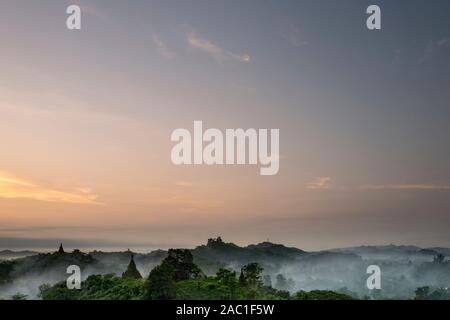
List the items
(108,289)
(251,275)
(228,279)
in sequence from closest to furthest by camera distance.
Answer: (108,289), (228,279), (251,275)

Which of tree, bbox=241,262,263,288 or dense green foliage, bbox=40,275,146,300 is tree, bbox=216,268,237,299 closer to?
tree, bbox=241,262,263,288

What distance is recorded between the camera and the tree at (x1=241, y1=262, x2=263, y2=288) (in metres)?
51.5

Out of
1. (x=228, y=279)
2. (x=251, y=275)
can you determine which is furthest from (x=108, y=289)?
(x=251, y=275)

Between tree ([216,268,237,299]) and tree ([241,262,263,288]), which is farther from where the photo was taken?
tree ([241,262,263,288])

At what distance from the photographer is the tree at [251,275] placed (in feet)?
169

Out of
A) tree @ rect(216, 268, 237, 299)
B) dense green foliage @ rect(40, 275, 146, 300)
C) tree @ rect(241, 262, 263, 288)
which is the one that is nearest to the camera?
dense green foliage @ rect(40, 275, 146, 300)

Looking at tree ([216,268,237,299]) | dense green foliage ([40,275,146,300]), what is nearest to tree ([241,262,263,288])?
tree ([216,268,237,299])

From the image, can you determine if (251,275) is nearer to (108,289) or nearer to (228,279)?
(228,279)

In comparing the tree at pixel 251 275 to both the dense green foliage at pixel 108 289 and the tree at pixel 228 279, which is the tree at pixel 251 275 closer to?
the tree at pixel 228 279

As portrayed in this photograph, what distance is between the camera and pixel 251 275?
2062 inches

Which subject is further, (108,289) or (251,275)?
(251,275)

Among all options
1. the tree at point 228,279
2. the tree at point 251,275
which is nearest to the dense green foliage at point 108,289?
the tree at point 228,279

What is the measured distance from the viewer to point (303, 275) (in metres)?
120
